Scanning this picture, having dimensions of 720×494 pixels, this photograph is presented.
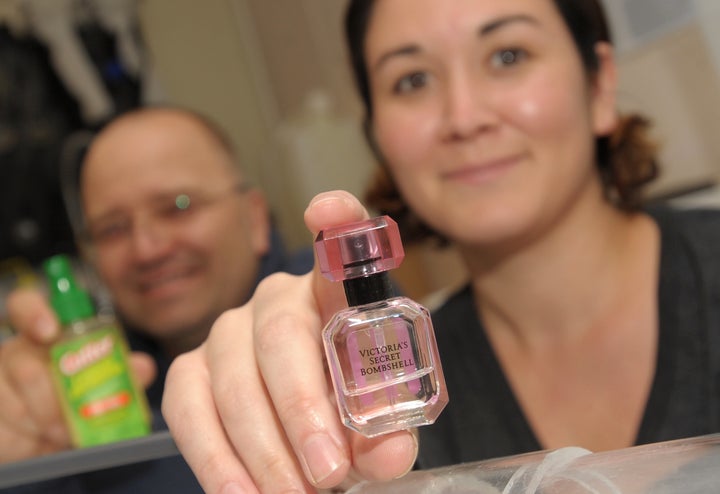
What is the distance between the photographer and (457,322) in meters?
0.90

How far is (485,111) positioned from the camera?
2.40 ft

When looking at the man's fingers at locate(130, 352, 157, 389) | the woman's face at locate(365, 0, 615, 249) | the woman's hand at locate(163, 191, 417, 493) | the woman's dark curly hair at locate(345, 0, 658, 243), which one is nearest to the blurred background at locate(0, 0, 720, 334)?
the woman's dark curly hair at locate(345, 0, 658, 243)

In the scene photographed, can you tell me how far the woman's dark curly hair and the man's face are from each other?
Answer: 0.22m

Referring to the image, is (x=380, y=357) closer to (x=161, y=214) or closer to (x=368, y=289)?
(x=368, y=289)

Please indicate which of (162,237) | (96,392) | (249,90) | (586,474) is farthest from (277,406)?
(249,90)

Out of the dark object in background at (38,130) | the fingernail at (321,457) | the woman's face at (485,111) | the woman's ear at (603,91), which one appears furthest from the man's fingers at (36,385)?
the dark object in background at (38,130)

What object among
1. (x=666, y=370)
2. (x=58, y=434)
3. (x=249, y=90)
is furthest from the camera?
(x=249, y=90)

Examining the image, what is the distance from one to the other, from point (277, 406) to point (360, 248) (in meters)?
0.10

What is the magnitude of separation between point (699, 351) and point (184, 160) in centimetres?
70

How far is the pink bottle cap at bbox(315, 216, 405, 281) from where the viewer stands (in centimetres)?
29

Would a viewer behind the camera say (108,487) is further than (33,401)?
No

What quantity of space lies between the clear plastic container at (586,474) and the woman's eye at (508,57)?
51 cm

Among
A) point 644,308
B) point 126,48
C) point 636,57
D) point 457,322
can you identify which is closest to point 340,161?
point 126,48

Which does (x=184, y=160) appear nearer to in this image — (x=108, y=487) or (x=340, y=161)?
(x=108, y=487)
